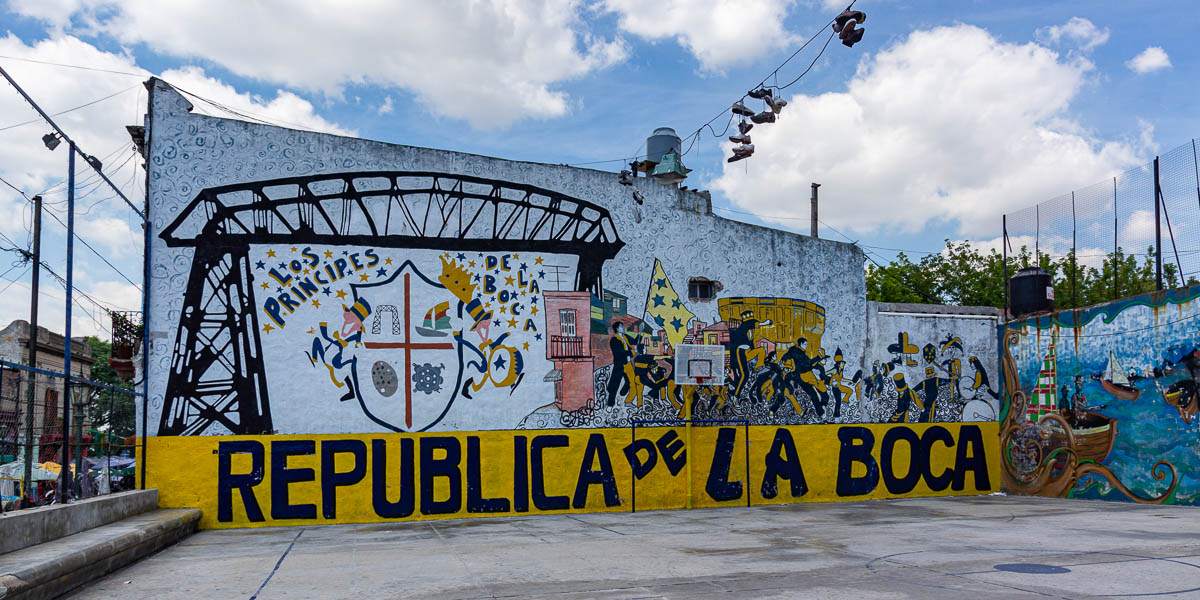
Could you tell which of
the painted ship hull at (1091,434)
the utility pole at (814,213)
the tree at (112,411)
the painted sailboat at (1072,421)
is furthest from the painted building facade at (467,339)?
the utility pole at (814,213)

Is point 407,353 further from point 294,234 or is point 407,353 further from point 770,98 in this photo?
point 770,98

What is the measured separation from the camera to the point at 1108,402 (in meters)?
17.4

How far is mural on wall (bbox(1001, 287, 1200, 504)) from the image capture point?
16000mm

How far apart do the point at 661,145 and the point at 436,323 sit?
688cm

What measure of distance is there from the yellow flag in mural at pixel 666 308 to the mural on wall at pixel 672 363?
0.07ft

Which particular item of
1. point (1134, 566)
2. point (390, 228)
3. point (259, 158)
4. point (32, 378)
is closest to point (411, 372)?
point (390, 228)

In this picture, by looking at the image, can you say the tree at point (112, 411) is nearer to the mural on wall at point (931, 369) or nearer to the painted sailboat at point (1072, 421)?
the mural on wall at point (931, 369)

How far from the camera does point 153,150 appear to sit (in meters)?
15.0

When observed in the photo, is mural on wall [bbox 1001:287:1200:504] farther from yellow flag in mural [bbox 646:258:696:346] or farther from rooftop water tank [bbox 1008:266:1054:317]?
yellow flag in mural [bbox 646:258:696:346]

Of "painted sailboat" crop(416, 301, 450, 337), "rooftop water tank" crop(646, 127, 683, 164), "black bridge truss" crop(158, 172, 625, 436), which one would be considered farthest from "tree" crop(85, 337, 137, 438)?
"rooftop water tank" crop(646, 127, 683, 164)

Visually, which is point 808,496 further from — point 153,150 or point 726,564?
point 153,150

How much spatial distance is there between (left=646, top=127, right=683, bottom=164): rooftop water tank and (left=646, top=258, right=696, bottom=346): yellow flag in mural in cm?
301

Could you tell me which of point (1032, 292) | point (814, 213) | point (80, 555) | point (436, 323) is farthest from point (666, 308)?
point (814, 213)

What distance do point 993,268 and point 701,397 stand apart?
27706 mm
